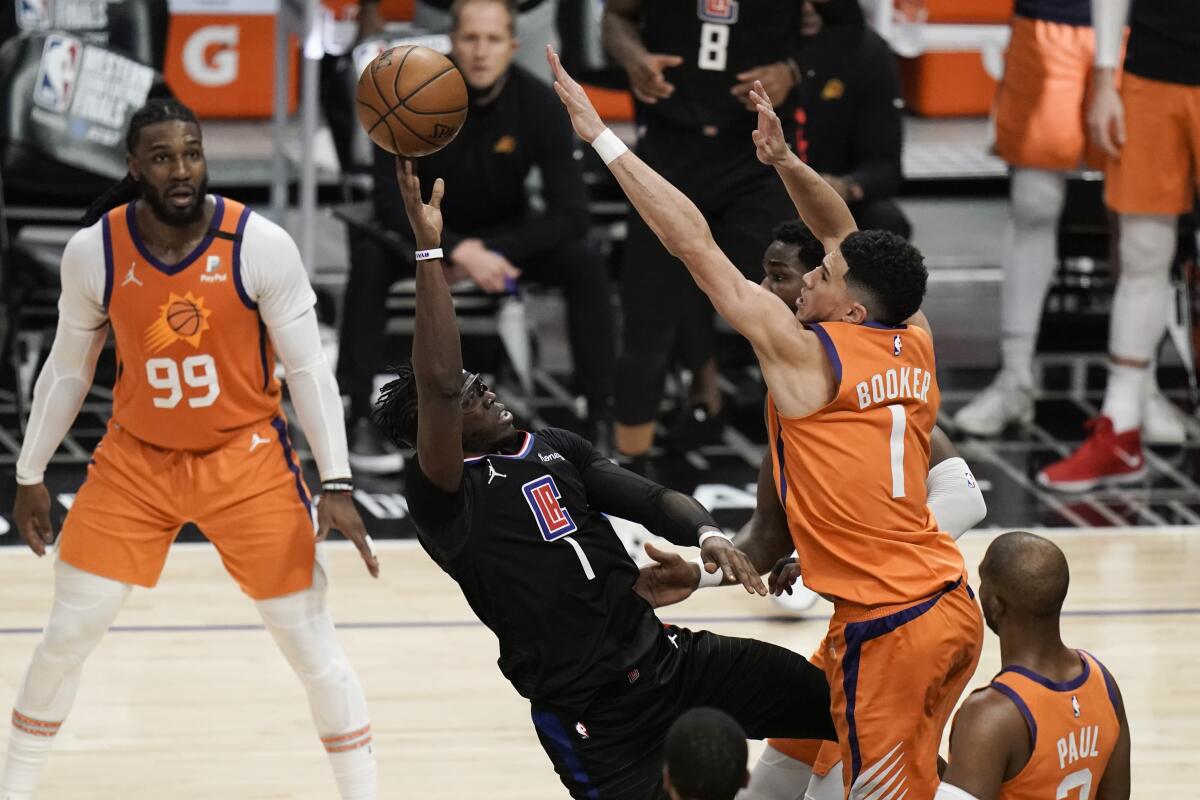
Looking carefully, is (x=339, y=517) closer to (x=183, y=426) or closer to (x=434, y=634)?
(x=183, y=426)

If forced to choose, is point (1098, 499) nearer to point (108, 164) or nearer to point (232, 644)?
point (232, 644)

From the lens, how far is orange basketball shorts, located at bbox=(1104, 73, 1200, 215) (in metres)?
7.83

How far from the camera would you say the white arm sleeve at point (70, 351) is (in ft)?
16.4

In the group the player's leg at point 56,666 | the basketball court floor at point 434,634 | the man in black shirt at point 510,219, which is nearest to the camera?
the player's leg at point 56,666

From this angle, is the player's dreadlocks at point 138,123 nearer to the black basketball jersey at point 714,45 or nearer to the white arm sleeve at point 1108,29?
the black basketball jersey at point 714,45

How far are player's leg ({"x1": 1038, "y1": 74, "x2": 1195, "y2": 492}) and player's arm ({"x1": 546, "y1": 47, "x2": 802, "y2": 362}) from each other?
13.6ft

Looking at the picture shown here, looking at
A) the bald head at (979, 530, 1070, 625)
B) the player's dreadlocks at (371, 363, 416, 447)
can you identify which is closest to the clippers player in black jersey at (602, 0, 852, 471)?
the player's dreadlocks at (371, 363, 416, 447)

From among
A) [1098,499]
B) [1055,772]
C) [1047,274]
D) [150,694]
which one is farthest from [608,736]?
[1047,274]

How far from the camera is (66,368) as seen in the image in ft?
16.6

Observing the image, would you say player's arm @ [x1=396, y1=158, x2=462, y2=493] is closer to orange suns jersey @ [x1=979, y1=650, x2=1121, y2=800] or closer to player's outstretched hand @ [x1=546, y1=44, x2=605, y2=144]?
player's outstretched hand @ [x1=546, y1=44, x2=605, y2=144]

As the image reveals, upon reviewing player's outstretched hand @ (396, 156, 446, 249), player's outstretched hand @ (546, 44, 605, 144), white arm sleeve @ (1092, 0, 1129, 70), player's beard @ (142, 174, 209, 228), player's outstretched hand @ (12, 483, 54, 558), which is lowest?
player's outstretched hand @ (12, 483, 54, 558)

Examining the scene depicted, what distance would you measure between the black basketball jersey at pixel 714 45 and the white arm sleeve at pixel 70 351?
9.61ft

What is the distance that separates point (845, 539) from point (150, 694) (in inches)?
108

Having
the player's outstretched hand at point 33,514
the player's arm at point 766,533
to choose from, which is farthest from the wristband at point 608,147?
the player's outstretched hand at point 33,514
